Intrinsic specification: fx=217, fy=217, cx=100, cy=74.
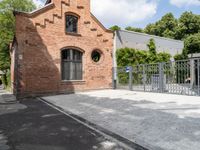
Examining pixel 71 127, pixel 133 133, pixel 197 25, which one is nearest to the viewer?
pixel 133 133

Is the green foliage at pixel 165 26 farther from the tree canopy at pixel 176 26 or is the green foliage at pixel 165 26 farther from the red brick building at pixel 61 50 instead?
the red brick building at pixel 61 50

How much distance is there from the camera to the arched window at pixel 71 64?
16.6 metres

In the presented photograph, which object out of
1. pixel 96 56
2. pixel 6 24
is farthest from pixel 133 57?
pixel 6 24

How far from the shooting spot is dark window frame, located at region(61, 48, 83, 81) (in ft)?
54.2

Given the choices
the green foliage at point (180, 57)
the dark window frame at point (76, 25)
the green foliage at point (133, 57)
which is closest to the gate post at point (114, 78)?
the green foliage at point (133, 57)

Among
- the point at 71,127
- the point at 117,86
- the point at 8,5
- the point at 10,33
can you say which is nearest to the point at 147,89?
the point at 117,86

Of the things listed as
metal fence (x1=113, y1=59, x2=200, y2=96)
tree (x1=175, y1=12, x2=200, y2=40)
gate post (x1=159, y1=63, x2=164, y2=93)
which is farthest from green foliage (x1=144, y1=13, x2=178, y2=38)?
gate post (x1=159, y1=63, x2=164, y2=93)

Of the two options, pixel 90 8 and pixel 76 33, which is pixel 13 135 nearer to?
pixel 76 33

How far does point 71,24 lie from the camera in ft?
56.4

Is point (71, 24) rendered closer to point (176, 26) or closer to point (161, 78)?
point (161, 78)

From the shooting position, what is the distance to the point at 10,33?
31312 mm

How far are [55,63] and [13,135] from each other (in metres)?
10.4

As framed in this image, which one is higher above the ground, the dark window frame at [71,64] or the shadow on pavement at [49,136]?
the dark window frame at [71,64]

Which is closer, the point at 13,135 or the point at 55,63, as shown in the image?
the point at 13,135
